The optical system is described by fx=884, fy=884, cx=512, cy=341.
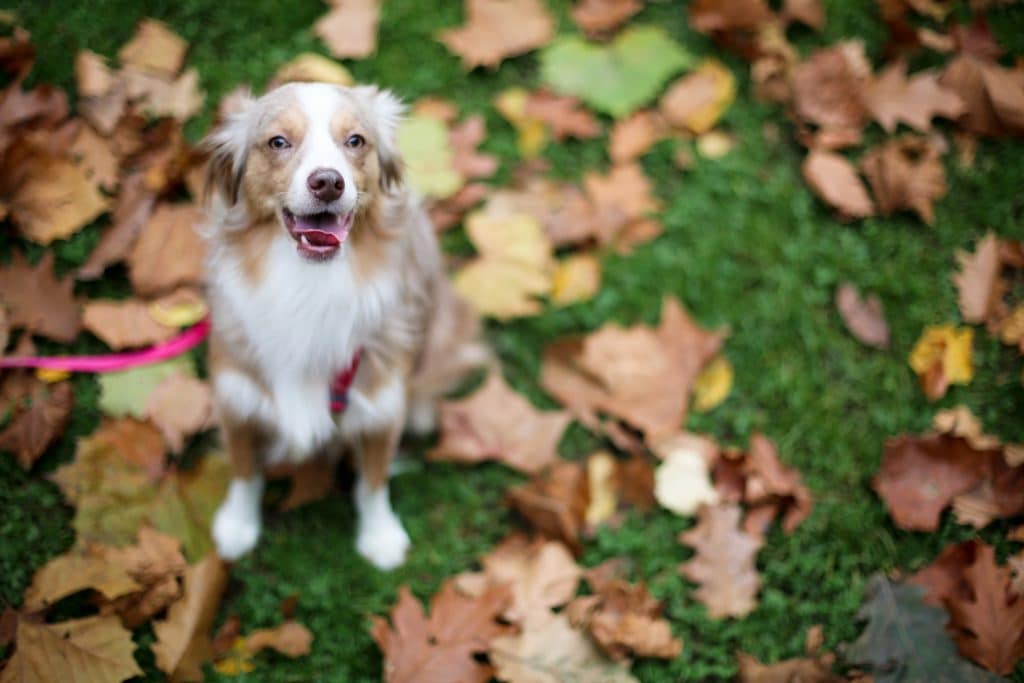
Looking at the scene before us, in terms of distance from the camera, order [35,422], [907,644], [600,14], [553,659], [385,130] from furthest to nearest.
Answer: [600,14] → [35,422] → [907,644] → [553,659] → [385,130]

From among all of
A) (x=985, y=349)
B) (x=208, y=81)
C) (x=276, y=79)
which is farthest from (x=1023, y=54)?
(x=208, y=81)

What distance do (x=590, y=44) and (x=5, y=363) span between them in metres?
2.81

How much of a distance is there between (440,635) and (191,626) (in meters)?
0.79

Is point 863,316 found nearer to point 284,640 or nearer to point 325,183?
point 325,183

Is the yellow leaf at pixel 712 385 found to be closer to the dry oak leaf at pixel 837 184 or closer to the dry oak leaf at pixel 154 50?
the dry oak leaf at pixel 837 184

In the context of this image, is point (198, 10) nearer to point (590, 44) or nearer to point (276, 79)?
point (276, 79)

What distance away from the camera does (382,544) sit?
10.5 ft

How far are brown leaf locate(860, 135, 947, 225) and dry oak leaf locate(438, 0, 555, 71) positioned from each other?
162cm

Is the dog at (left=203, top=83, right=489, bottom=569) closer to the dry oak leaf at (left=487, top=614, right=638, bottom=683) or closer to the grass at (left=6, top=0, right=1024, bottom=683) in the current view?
the grass at (left=6, top=0, right=1024, bottom=683)

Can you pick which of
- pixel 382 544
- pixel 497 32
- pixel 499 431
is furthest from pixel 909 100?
pixel 382 544

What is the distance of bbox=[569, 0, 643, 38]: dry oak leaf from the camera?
4.19 metres

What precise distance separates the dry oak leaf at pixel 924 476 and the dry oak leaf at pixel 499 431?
1.24m

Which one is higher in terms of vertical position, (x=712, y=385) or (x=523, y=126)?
(x=523, y=126)

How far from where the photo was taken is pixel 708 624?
10.2 feet
